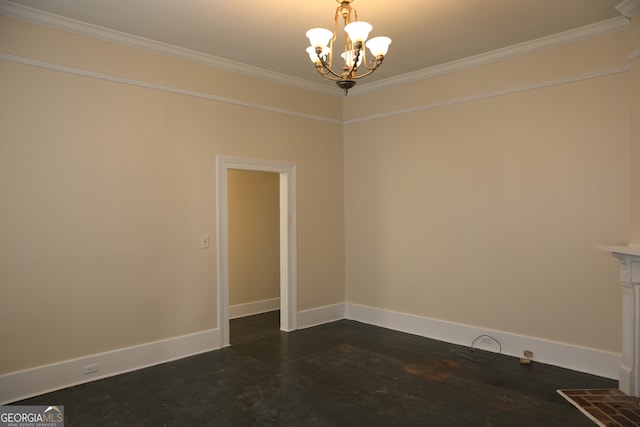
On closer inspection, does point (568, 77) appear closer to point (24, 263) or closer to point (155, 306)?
point (155, 306)

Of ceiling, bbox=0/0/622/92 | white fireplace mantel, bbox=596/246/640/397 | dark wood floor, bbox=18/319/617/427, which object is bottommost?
dark wood floor, bbox=18/319/617/427

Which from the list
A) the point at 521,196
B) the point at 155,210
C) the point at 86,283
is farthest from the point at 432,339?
the point at 86,283

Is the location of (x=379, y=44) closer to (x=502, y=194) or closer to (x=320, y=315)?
(x=502, y=194)

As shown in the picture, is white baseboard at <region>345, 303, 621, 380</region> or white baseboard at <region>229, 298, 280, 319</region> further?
white baseboard at <region>229, 298, 280, 319</region>

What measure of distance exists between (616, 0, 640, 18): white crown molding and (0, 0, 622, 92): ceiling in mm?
46

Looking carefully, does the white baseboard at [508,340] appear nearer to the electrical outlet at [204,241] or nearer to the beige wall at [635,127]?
the beige wall at [635,127]

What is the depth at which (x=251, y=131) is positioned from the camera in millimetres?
4914

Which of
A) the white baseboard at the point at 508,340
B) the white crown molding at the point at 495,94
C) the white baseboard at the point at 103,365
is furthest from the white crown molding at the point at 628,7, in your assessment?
the white baseboard at the point at 103,365

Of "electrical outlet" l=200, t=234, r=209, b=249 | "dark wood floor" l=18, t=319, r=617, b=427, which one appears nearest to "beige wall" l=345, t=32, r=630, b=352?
"dark wood floor" l=18, t=319, r=617, b=427

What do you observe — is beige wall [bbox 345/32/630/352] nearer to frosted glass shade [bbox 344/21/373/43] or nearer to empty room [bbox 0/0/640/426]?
empty room [bbox 0/0/640/426]

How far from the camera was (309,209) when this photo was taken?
18.1 ft

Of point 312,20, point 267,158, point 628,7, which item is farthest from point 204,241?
point 628,7

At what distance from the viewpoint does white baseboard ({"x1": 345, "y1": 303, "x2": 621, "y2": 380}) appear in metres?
3.78

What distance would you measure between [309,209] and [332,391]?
2.52 m
